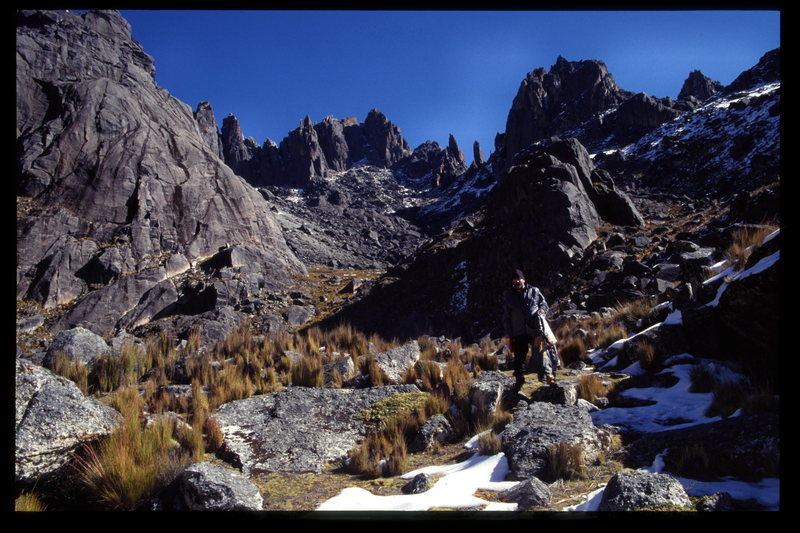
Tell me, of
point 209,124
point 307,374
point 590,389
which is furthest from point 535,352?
point 209,124

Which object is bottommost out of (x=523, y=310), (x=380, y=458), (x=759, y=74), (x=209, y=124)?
(x=380, y=458)

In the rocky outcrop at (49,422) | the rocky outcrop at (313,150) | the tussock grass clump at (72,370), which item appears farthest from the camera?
the rocky outcrop at (313,150)

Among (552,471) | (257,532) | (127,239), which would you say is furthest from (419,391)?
(127,239)

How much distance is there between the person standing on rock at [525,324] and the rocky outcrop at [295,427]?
2.00m

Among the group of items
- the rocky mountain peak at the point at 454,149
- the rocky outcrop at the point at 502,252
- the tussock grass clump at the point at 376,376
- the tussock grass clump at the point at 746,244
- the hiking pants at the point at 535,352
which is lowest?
the tussock grass clump at the point at 376,376

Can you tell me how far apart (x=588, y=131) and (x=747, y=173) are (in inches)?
2079

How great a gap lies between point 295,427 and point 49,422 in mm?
2665

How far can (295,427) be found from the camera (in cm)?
541

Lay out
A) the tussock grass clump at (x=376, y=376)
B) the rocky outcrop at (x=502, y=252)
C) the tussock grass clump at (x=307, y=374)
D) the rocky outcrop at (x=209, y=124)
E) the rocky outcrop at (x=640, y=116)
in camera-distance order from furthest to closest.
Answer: the rocky outcrop at (x=209, y=124)
the rocky outcrop at (x=640, y=116)
the rocky outcrop at (x=502, y=252)
the tussock grass clump at (x=307, y=374)
the tussock grass clump at (x=376, y=376)

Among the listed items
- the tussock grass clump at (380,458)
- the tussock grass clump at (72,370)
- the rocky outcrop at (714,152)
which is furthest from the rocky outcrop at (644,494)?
the rocky outcrop at (714,152)

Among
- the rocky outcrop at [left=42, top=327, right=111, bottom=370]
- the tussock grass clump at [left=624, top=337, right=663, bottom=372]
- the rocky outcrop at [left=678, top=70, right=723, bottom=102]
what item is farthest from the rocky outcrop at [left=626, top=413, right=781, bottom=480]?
the rocky outcrop at [left=678, top=70, right=723, bottom=102]

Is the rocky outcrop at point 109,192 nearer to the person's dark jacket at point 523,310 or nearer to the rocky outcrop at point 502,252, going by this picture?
the rocky outcrop at point 502,252

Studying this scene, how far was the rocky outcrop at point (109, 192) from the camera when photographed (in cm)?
2500

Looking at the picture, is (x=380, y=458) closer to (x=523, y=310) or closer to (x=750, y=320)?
(x=523, y=310)
